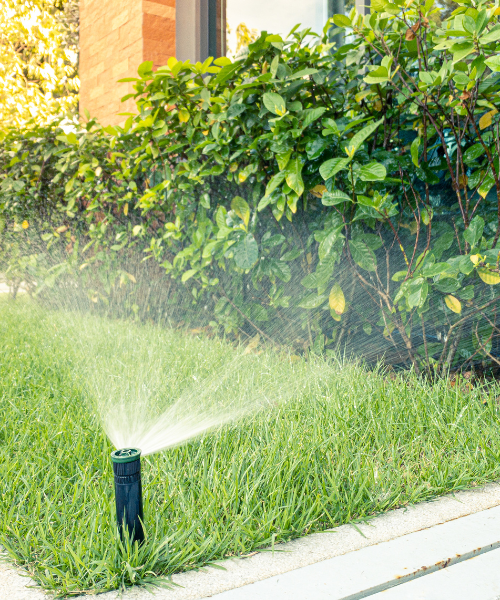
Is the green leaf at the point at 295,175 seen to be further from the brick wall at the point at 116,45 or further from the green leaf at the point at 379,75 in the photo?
the brick wall at the point at 116,45


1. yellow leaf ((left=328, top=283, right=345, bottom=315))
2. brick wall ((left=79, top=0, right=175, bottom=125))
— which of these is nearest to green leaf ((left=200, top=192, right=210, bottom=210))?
yellow leaf ((left=328, top=283, right=345, bottom=315))

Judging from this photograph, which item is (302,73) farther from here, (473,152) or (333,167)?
(473,152)

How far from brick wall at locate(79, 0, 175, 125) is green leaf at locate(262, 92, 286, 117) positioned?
3.02 m

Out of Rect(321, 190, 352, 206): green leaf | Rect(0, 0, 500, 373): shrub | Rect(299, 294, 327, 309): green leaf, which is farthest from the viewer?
Rect(299, 294, 327, 309): green leaf

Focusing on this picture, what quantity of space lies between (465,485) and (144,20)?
500 centimetres

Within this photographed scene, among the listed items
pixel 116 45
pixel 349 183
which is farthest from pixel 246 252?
pixel 116 45

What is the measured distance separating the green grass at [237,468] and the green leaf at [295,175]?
90cm

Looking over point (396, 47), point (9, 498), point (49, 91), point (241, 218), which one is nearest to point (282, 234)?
point (241, 218)

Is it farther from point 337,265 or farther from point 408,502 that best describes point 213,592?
point 337,265

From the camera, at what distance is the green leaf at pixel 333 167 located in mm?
2314

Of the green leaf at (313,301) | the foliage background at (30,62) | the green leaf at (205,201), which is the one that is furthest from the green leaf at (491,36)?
the foliage background at (30,62)

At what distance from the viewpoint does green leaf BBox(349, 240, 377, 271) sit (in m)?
2.53

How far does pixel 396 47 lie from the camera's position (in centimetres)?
245

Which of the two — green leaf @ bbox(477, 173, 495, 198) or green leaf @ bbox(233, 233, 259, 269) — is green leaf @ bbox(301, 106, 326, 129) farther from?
green leaf @ bbox(477, 173, 495, 198)
